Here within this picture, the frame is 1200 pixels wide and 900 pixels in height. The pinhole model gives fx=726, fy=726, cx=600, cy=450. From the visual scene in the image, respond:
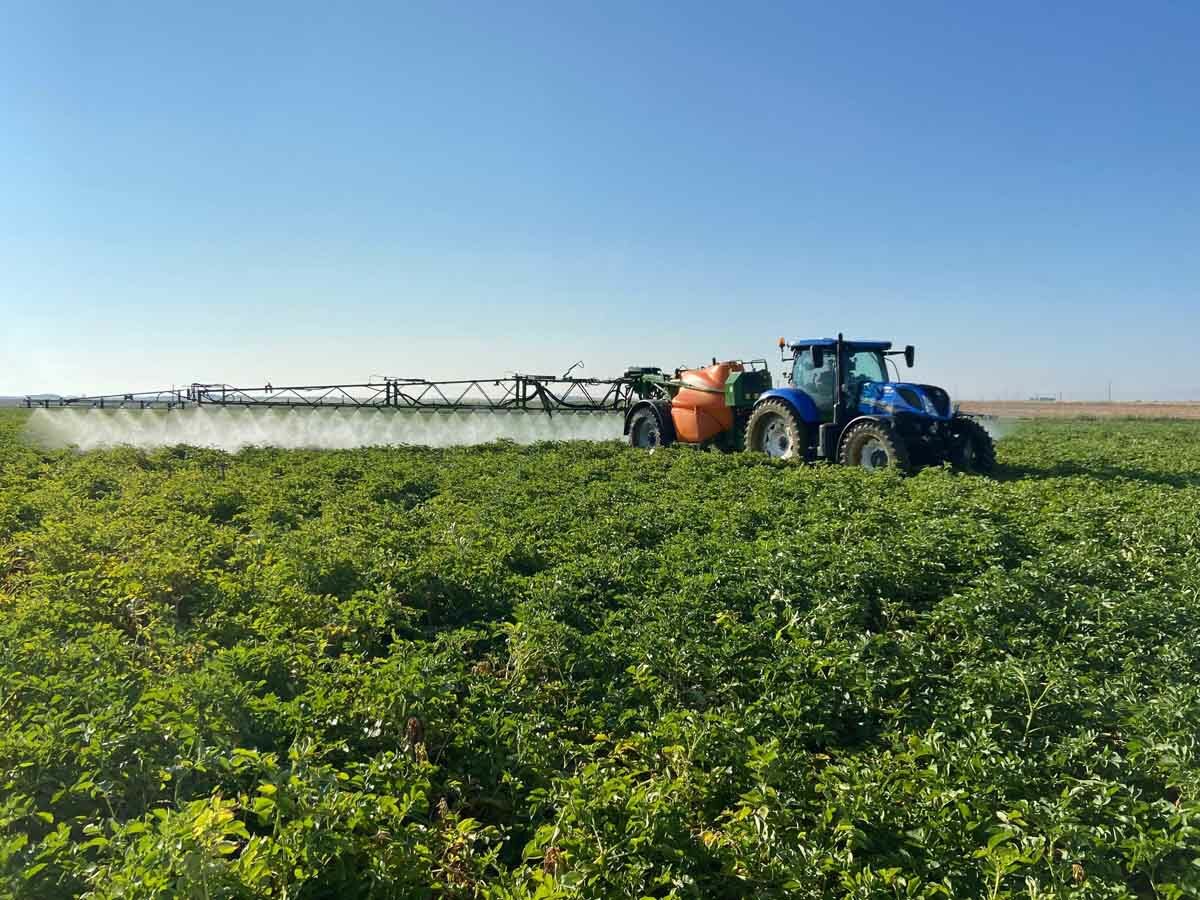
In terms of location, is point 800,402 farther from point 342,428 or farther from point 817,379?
point 342,428

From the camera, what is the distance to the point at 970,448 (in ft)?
43.2

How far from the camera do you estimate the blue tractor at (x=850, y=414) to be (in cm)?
1259

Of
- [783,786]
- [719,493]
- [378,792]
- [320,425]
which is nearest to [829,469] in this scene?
[719,493]

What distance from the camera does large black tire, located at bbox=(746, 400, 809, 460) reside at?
13414mm

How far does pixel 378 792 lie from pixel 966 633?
391 centimetres

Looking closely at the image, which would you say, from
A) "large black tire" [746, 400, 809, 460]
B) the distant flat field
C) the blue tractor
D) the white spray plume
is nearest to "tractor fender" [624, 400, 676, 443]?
the blue tractor

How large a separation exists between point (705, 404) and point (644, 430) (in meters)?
2.32

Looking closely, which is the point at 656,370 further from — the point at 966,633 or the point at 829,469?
the point at 966,633

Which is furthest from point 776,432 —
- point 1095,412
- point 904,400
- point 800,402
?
point 1095,412

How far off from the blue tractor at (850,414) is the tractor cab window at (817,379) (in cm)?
2

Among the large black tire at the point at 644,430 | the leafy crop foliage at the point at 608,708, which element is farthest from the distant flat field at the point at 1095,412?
the leafy crop foliage at the point at 608,708

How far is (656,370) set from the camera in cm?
1848

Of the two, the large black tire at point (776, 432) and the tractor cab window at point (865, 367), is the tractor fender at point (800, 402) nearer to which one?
the large black tire at point (776, 432)

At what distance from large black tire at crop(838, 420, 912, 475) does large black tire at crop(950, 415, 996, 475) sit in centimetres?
99
